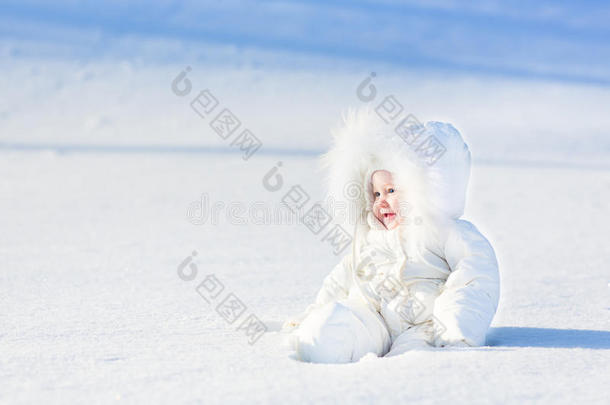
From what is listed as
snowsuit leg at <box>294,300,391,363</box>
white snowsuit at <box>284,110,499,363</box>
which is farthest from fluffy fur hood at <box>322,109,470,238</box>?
snowsuit leg at <box>294,300,391,363</box>

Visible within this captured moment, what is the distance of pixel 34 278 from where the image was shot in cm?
273

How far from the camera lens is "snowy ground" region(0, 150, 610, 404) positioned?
1472 mm

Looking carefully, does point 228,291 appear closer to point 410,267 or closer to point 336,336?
point 410,267

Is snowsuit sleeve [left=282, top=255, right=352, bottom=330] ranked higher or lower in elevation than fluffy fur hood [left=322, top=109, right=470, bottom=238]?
lower

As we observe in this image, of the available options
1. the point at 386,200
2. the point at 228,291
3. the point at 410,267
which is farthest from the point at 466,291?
the point at 228,291

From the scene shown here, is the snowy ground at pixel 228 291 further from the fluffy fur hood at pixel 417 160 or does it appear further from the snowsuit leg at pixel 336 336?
the fluffy fur hood at pixel 417 160

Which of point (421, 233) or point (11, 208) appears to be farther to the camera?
point (11, 208)

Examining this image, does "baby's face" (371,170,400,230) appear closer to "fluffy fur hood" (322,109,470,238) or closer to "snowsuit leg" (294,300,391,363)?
"fluffy fur hood" (322,109,470,238)

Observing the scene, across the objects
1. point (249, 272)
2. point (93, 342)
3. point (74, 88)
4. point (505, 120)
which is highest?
point (74, 88)

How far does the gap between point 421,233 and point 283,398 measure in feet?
2.38

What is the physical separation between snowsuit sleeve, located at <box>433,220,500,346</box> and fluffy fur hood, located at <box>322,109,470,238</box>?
84 millimetres

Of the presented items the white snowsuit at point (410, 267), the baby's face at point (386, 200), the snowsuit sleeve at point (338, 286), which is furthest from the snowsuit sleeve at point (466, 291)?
the snowsuit sleeve at point (338, 286)

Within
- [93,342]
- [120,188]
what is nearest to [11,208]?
[120,188]

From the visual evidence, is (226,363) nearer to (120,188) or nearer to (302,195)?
(302,195)
